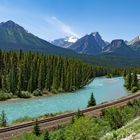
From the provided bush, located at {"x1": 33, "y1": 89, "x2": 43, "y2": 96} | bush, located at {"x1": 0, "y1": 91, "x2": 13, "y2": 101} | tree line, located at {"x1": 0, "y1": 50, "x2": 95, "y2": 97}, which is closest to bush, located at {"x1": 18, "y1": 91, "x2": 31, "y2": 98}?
tree line, located at {"x1": 0, "y1": 50, "x2": 95, "y2": 97}

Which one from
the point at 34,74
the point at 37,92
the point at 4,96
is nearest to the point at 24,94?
the point at 37,92

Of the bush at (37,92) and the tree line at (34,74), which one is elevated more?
the tree line at (34,74)

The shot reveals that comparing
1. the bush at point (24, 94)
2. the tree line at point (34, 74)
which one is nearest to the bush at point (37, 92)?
the tree line at point (34, 74)

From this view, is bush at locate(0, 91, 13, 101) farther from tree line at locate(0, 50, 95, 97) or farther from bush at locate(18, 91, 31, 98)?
tree line at locate(0, 50, 95, 97)

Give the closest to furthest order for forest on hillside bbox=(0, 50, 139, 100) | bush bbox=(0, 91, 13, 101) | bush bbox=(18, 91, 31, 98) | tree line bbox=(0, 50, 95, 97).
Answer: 1. bush bbox=(0, 91, 13, 101)
2. bush bbox=(18, 91, 31, 98)
3. forest on hillside bbox=(0, 50, 139, 100)
4. tree line bbox=(0, 50, 95, 97)

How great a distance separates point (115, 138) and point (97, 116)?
46289 mm

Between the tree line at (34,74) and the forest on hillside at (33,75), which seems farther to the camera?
the tree line at (34,74)

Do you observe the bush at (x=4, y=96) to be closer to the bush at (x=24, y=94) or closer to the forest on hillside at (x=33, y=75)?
the forest on hillside at (x=33, y=75)

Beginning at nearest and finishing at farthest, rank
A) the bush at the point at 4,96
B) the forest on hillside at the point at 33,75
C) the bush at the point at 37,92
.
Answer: the bush at the point at 4,96 < the forest on hillside at the point at 33,75 < the bush at the point at 37,92

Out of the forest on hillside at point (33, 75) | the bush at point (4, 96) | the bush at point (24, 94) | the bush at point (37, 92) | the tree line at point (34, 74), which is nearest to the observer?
the bush at point (4, 96)

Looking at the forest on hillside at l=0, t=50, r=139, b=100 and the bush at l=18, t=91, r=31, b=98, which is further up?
the forest on hillside at l=0, t=50, r=139, b=100

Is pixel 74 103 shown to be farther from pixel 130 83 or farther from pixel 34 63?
pixel 130 83

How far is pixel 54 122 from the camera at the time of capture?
62.9 m

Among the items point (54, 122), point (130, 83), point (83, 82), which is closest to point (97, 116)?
point (54, 122)
